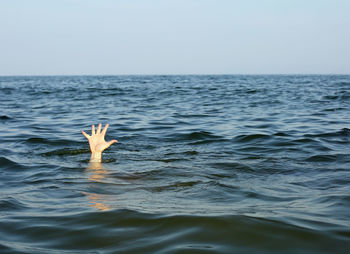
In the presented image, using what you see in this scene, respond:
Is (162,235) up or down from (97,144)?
down

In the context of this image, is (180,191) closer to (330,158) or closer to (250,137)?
(330,158)

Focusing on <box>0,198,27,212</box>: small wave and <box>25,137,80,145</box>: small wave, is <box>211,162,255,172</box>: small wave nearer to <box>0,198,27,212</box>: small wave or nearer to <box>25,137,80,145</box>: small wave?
<box>0,198,27,212</box>: small wave

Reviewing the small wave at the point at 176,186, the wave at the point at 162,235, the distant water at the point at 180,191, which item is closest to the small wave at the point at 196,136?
the distant water at the point at 180,191

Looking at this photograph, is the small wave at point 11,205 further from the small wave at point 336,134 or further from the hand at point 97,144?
the small wave at point 336,134

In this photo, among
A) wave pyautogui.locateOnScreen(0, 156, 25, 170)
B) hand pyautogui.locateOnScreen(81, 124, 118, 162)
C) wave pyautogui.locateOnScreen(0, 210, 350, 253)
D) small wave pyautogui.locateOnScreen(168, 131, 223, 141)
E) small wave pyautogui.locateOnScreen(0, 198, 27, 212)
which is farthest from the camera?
small wave pyautogui.locateOnScreen(168, 131, 223, 141)

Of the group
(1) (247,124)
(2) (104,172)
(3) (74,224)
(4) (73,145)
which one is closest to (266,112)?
(1) (247,124)

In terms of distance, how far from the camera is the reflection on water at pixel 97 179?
4233mm

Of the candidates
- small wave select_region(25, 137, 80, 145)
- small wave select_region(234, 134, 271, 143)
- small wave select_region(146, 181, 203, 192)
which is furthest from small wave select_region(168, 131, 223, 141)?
small wave select_region(146, 181, 203, 192)

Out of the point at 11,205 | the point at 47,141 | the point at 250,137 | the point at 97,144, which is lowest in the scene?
the point at 11,205

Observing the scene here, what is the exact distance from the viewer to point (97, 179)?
5480mm

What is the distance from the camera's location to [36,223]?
375 centimetres

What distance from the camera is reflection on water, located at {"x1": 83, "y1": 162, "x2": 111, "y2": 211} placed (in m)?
4.23

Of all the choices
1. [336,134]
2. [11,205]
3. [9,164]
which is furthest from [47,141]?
[336,134]

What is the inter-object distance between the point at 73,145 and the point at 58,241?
5267mm
